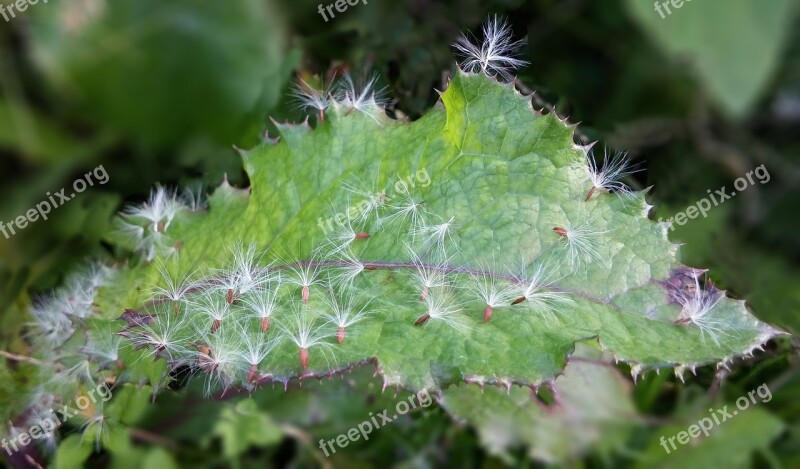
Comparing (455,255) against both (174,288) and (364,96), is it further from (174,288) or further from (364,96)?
(174,288)

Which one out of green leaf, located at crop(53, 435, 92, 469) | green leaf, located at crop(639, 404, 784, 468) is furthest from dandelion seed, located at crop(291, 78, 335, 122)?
green leaf, located at crop(639, 404, 784, 468)

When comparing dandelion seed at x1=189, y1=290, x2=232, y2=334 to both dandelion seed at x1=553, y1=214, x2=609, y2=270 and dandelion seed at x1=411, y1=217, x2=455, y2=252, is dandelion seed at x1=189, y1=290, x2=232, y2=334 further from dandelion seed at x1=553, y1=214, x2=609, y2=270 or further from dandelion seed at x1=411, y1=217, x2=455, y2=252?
dandelion seed at x1=553, y1=214, x2=609, y2=270

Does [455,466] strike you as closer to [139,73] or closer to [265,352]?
[265,352]

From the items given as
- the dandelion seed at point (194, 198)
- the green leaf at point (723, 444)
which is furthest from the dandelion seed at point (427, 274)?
the green leaf at point (723, 444)

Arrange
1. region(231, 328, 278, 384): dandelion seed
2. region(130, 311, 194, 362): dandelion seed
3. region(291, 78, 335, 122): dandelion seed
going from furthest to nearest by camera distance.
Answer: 1. region(291, 78, 335, 122): dandelion seed
2. region(130, 311, 194, 362): dandelion seed
3. region(231, 328, 278, 384): dandelion seed

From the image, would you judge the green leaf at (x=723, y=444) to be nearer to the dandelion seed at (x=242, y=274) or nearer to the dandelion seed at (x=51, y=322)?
the dandelion seed at (x=242, y=274)

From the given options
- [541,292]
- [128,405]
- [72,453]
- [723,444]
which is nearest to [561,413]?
[723,444]
